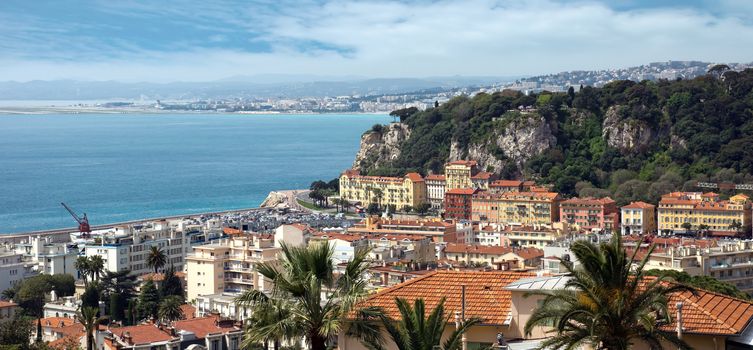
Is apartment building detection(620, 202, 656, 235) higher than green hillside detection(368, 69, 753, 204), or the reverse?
green hillside detection(368, 69, 753, 204)

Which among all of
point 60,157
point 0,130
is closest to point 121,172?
point 60,157

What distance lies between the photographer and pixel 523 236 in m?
45.0

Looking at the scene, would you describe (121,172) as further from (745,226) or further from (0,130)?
(0,130)

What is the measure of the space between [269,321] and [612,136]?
65.1 meters

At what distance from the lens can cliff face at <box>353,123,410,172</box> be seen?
265ft

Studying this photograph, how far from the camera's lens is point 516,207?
5725cm

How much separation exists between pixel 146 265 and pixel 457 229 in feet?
48.9

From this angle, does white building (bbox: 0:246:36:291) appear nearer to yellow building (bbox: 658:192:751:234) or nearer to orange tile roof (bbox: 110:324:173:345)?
orange tile roof (bbox: 110:324:173:345)

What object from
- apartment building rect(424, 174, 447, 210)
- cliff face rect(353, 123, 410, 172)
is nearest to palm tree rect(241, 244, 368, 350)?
apartment building rect(424, 174, 447, 210)

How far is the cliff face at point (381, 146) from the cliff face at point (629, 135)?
1599cm

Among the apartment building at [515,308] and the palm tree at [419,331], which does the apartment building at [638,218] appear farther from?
the palm tree at [419,331]

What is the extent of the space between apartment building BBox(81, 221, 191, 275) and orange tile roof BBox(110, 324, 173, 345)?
17342 millimetres

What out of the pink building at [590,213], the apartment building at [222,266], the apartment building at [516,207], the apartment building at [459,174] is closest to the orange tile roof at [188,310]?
the apartment building at [222,266]

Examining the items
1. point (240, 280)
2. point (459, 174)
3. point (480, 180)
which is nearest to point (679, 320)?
point (240, 280)
